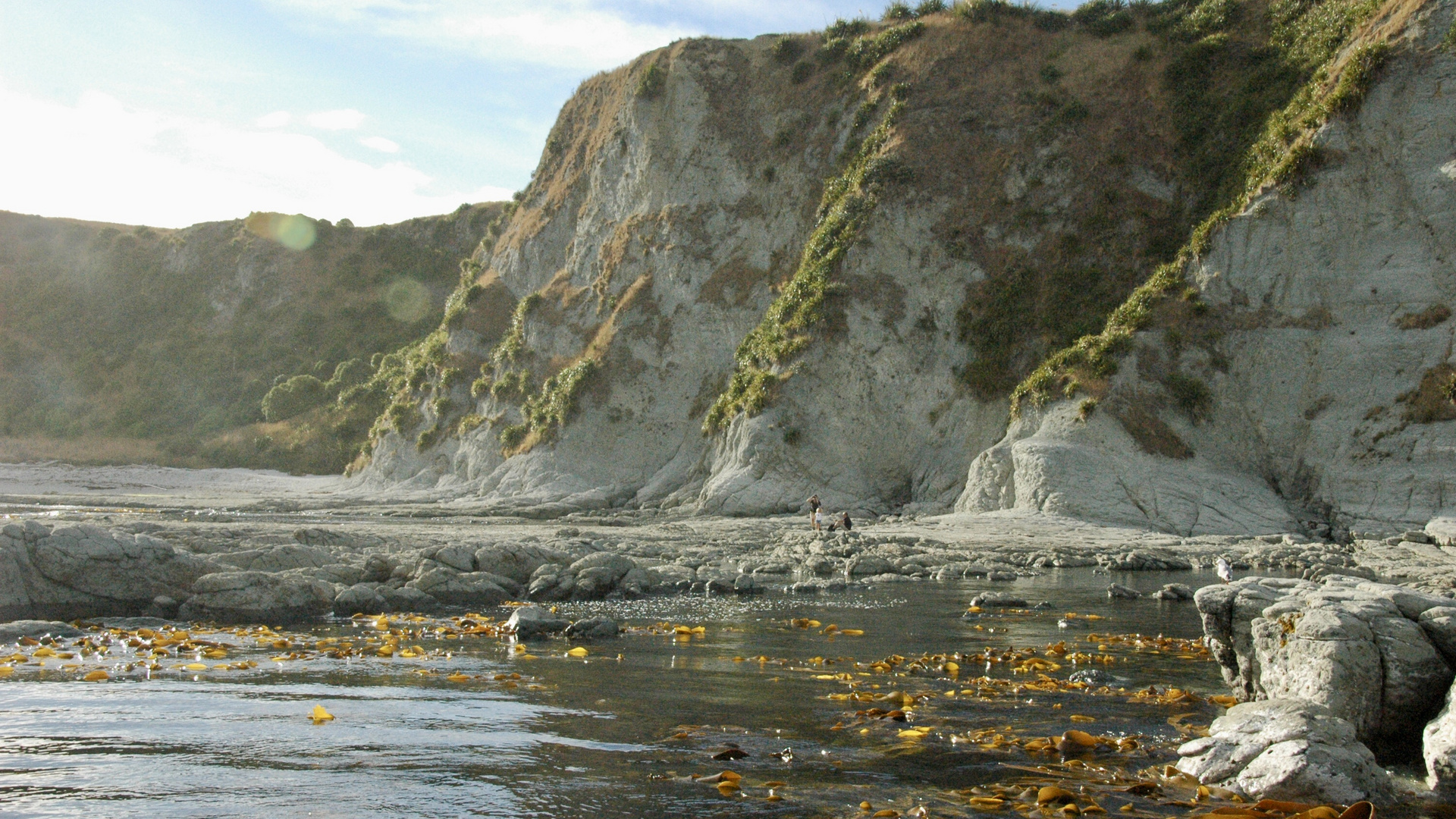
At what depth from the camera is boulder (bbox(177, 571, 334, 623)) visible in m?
13.5

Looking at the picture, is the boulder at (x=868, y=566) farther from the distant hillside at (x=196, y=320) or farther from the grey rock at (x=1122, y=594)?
the distant hillside at (x=196, y=320)

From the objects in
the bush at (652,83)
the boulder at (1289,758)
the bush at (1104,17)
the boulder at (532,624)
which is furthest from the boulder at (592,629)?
the bush at (652,83)

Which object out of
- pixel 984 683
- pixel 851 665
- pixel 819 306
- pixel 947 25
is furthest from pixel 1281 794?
pixel 947 25

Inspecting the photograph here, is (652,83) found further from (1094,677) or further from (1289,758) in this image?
(1289,758)

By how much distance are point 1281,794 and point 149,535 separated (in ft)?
50.1

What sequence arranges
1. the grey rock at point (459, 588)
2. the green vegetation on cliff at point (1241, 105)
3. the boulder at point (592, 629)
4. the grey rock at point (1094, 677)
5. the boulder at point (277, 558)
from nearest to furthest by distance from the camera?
1. the grey rock at point (1094, 677)
2. the boulder at point (592, 629)
3. the boulder at point (277, 558)
4. the grey rock at point (459, 588)
5. the green vegetation on cliff at point (1241, 105)

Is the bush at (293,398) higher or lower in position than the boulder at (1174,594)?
higher

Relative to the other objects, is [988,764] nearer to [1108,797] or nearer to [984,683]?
[1108,797]

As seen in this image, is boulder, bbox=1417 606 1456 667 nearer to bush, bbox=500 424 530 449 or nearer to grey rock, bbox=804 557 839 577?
grey rock, bbox=804 557 839 577

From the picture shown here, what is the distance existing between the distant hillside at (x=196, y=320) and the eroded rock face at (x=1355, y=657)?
6448 centimetres

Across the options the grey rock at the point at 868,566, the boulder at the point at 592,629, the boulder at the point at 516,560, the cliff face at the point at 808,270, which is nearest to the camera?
the boulder at the point at 592,629

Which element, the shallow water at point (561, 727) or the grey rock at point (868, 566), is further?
the grey rock at point (868, 566)

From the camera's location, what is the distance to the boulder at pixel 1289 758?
6172mm

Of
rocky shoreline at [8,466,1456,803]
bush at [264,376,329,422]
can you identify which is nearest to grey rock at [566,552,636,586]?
rocky shoreline at [8,466,1456,803]
